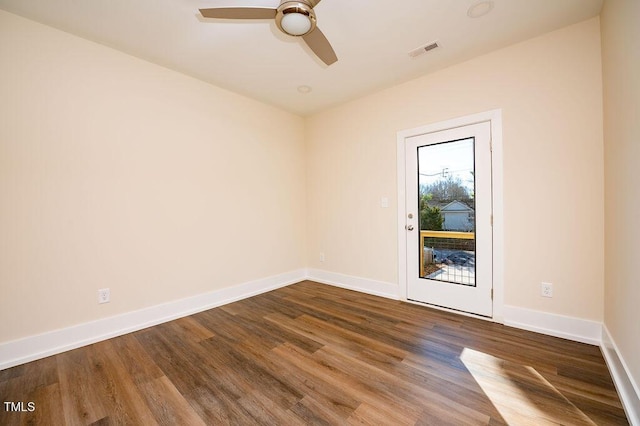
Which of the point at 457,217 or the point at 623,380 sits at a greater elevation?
the point at 457,217

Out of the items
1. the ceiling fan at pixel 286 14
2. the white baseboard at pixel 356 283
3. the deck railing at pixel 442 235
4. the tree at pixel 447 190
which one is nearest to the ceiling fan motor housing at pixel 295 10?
the ceiling fan at pixel 286 14

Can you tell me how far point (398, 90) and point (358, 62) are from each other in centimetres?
75

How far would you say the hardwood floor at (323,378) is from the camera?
1.41 meters

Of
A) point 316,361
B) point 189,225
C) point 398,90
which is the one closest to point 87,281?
point 189,225

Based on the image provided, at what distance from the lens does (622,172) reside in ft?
5.21

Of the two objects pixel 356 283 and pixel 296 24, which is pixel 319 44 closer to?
pixel 296 24

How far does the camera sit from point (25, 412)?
4.80 feet

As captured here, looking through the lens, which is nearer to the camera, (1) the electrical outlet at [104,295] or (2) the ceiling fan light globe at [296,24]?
(2) the ceiling fan light globe at [296,24]

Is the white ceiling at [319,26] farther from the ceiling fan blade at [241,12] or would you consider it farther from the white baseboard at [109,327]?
the white baseboard at [109,327]

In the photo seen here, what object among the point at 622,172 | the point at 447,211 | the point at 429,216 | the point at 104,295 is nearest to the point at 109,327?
the point at 104,295

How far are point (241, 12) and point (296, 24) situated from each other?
364 mm

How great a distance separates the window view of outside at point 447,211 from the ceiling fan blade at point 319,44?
154 centimetres

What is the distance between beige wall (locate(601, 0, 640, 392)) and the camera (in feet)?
4.51

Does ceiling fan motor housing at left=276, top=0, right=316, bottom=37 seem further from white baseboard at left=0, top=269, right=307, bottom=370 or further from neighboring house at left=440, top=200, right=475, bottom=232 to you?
white baseboard at left=0, top=269, right=307, bottom=370
